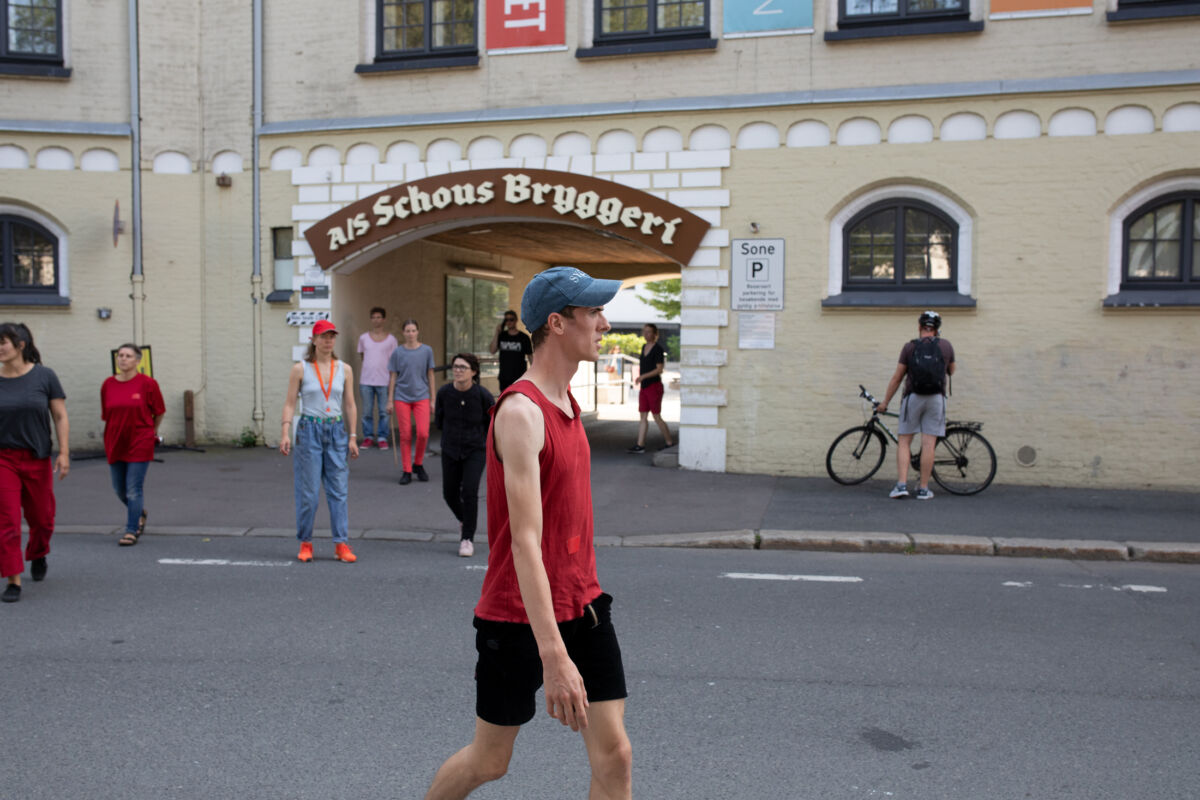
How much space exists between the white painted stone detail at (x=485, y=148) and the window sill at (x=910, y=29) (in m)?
4.06

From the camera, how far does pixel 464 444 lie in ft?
27.4

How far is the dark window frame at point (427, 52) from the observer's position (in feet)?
43.4

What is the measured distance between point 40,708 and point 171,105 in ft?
36.4

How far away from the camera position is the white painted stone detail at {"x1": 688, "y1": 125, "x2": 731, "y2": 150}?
12445 mm

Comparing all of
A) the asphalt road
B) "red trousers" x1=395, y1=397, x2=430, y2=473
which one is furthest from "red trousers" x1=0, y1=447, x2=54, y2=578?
"red trousers" x1=395, y1=397, x2=430, y2=473

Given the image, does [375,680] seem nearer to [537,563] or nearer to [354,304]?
[537,563]

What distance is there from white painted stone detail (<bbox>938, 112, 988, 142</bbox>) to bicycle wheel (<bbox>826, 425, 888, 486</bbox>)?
3.35m

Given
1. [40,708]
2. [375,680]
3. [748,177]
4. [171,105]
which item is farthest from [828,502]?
[171,105]

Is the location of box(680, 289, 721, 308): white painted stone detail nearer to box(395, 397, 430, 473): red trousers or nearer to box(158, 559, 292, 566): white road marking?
box(395, 397, 430, 473): red trousers

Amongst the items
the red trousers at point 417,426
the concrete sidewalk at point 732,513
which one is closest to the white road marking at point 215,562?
the concrete sidewalk at point 732,513

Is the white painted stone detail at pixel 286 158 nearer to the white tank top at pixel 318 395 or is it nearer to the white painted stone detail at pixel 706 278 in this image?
the white painted stone detail at pixel 706 278

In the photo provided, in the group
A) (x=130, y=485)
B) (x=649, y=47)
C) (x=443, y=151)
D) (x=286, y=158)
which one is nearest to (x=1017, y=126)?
(x=649, y=47)

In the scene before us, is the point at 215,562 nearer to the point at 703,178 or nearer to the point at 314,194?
the point at 314,194

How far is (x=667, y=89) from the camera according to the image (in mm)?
12609
